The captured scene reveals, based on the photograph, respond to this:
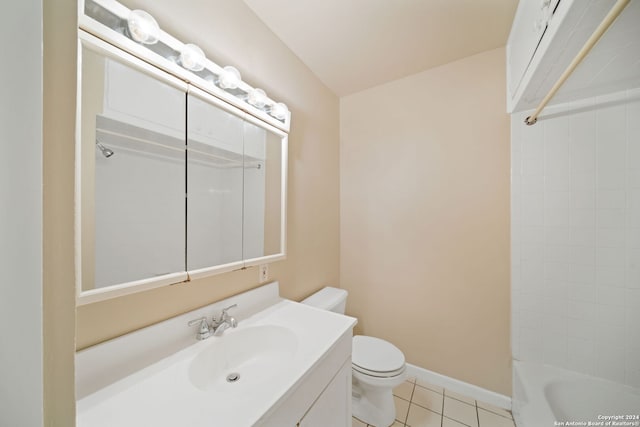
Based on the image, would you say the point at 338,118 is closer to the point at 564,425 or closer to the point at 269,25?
the point at 269,25

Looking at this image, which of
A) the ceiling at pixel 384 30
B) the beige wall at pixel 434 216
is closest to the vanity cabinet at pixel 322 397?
the beige wall at pixel 434 216

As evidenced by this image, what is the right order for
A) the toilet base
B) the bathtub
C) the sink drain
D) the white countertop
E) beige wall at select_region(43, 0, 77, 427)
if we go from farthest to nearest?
1. the toilet base
2. the bathtub
3. the sink drain
4. the white countertop
5. beige wall at select_region(43, 0, 77, 427)

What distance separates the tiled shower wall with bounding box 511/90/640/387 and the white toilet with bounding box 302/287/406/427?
80 centimetres

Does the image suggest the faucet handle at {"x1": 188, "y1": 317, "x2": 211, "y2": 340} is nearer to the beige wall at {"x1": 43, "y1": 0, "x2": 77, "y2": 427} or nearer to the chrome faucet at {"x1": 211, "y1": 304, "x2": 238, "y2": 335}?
the chrome faucet at {"x1": 211, "y1": 304, "x2": 238, "y2": 335}

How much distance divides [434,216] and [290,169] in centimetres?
110

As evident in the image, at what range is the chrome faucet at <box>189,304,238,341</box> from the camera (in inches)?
36.6

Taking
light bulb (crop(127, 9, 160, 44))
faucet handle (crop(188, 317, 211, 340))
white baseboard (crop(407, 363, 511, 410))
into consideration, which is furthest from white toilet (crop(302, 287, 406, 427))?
light bulb (crop(127, 9, 160, 44))

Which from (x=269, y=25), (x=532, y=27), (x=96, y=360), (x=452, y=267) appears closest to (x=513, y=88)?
(x=532, y=27)

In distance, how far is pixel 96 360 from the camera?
0.69 meters

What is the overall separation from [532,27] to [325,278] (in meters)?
1.87

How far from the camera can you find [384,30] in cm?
138

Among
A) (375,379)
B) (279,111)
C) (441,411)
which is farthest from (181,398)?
(441,411)

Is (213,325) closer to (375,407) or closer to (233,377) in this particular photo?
(233,377)

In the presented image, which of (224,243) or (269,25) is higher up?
(269,25)
